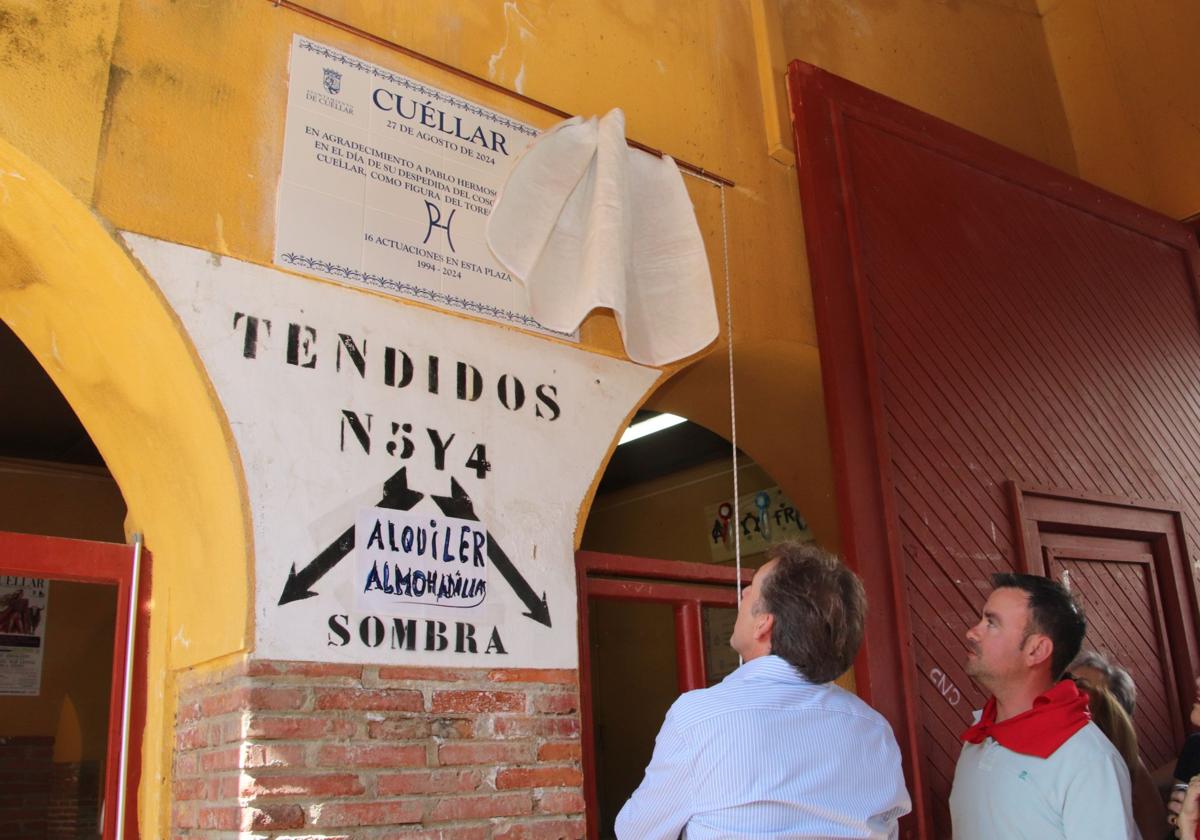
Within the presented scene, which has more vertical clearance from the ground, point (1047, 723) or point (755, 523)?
point (755, 523)

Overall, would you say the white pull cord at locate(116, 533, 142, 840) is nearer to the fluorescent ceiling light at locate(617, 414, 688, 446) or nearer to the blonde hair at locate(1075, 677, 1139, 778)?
the blonde hair at locate(1075, 677, 1139, 778)

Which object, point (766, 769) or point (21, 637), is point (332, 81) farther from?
point (21, 637)

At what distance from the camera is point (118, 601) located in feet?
9.76

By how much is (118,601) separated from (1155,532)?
159 inches

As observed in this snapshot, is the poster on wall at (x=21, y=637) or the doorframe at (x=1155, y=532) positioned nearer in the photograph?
the doorframe at (x=1155, y=532)

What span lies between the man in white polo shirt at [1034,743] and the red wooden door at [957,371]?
597 millimetres

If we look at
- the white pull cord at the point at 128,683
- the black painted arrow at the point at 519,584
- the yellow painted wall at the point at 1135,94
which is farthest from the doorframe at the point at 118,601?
the yellow painted wall at the point at 1135,94

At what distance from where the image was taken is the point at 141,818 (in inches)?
117

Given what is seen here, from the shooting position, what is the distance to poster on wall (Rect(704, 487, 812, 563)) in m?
6.52

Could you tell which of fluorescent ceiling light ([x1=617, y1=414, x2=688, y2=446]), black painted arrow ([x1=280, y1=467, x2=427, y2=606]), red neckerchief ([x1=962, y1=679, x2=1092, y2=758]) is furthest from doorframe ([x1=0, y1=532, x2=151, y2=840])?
fluorescent ceiling light ([x1=617, y1=414, x2=688, y2=446])

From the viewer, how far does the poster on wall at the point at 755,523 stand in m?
6.52

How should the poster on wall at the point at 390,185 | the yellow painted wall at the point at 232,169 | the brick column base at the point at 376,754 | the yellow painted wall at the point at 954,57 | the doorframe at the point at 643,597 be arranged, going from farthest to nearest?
1. the yellow painted wall at the point at 954,57
2. the doorframe at the point at 643,597
3. the poster on wall at the point at 390,185
4. the yellow painted wall at the point at 232,169
5. the brick column base at the point at 376,754

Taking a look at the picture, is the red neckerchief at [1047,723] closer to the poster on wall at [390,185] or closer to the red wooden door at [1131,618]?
the red wooden door at [1131,618]

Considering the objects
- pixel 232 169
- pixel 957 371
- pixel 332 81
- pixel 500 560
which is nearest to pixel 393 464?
pixel 500 560
